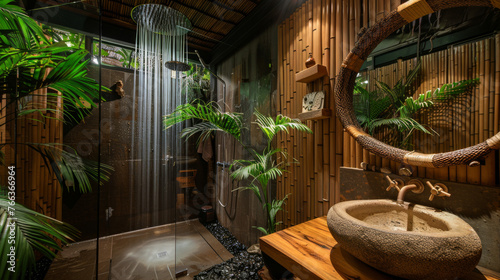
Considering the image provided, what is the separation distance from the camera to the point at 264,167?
59.4 inches

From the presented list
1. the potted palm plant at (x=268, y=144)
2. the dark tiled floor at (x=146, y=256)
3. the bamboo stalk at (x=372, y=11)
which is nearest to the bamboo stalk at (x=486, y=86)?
the bamboo stalk at (x=372, y=11)

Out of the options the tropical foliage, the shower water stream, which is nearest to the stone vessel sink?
the tropical foliage

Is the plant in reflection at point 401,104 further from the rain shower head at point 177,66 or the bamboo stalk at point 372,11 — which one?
the rain shower head at point 177,66

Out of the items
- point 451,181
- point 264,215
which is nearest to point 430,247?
point 451,181

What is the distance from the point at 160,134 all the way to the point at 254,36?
1608 mm

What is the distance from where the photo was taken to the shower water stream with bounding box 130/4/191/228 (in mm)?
1749

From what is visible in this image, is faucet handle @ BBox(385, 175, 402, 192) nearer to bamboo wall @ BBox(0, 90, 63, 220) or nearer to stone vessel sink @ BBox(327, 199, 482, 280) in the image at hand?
stone vessel sink @ BBox(327, 199, 482, 280)

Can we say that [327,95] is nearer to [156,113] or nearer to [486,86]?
[486,86]

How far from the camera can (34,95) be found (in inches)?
34.6

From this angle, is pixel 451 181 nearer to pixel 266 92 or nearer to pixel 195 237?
pixel 266 92

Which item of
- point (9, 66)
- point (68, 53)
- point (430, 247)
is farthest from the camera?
point (68, 53)

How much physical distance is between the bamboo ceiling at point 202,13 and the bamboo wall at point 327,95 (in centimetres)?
54

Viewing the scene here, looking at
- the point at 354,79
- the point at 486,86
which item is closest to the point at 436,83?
the point at 486,86

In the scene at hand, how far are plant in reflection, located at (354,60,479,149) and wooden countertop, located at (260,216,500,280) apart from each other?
610 mm
